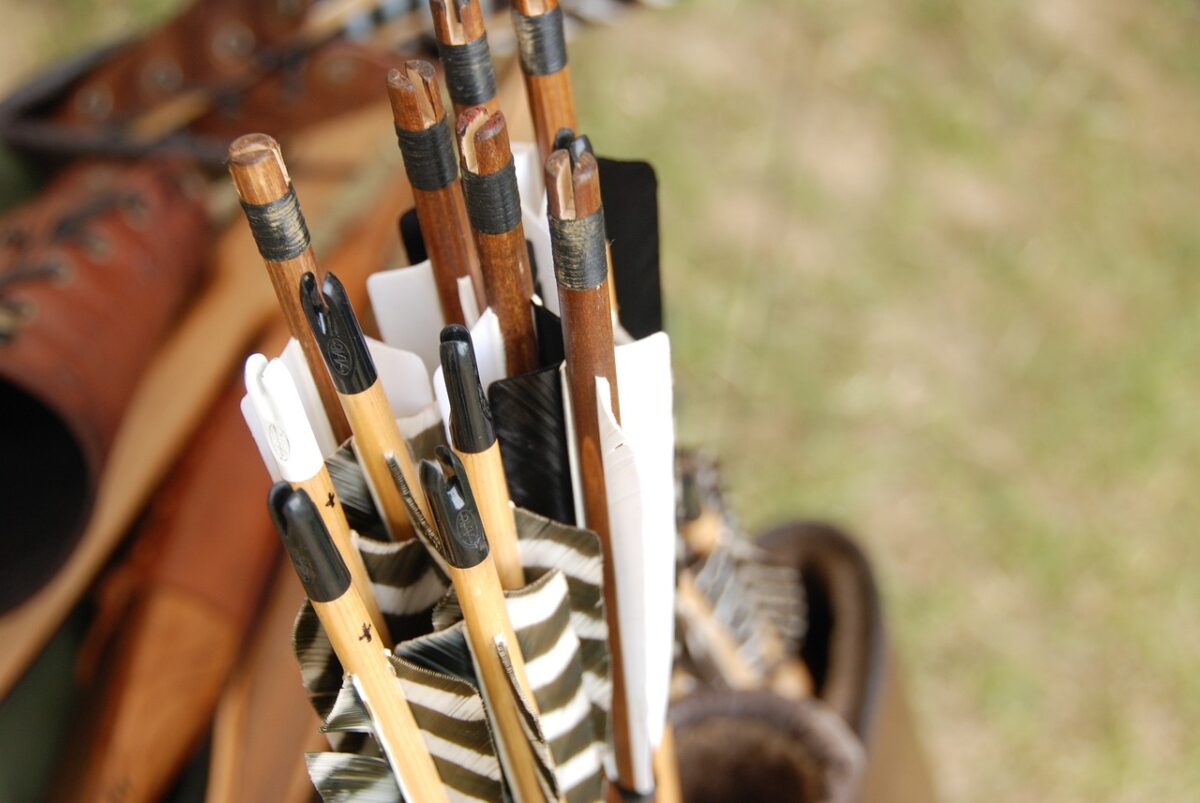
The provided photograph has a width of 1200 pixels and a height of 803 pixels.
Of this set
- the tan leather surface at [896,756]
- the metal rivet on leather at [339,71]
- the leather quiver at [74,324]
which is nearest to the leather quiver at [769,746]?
the tan leather surface at [896,756]

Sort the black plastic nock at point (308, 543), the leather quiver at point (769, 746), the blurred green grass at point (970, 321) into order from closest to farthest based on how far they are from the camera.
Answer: the black plastic nock at point (308, 543) → the leather quiver at point (769, 746) → the blurred green grass at point (970, 321)

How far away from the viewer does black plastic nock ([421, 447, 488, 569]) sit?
202mm

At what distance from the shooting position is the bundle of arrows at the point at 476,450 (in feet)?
0.69

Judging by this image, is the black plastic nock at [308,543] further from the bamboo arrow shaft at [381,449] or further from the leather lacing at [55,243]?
the leather lacing at [55,243]

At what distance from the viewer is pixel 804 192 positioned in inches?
52.6

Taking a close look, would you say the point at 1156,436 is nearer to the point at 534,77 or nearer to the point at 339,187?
the point at 339,187

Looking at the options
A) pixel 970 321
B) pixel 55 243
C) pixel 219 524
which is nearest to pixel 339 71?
pixel 55 243

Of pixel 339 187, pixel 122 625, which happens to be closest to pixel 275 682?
pixel 122 625

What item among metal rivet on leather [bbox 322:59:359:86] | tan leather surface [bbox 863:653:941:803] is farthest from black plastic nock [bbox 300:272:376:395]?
metal rivet on leather [bbox 322:59:359:86]

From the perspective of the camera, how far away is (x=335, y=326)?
211 millimetres

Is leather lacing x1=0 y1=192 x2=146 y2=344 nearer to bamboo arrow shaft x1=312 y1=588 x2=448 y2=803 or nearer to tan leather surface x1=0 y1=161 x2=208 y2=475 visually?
tan leather surface x1=0 y1=161 x2=208 y2=475

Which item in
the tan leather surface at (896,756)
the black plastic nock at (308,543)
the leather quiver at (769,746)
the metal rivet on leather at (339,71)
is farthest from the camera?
the metal rivet on leather at (339,71)

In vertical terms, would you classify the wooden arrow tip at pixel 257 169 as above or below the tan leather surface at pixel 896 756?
above

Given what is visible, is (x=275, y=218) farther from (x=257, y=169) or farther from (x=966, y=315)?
(x=966, y=315)
